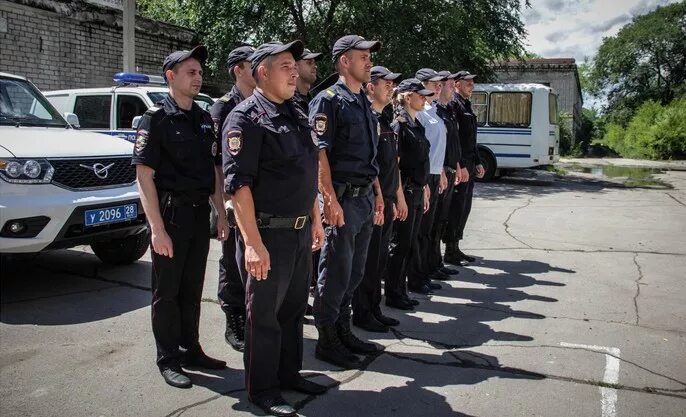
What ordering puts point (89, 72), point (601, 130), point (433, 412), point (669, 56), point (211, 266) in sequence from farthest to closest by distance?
point (601, 130), point (669, 56), point (89, 72), point (211, 266), point (433, 412)

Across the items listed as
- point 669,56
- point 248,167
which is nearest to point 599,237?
point 248,167

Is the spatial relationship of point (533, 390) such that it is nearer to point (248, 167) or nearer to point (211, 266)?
point (248, 167)

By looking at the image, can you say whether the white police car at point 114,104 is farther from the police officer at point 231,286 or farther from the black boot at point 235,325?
the black boot at point 235,325

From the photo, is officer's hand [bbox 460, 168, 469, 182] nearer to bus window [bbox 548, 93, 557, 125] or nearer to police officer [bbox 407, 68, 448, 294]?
police officer [bbox 407, 68, 448, 294]

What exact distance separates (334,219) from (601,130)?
148 ft

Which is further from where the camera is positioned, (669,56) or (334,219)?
(669,56)

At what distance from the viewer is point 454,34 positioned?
1502cm

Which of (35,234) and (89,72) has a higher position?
(89,72)

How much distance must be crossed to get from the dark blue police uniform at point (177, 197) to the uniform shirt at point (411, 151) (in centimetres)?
193

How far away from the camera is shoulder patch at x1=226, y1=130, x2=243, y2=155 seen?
9.12 ft

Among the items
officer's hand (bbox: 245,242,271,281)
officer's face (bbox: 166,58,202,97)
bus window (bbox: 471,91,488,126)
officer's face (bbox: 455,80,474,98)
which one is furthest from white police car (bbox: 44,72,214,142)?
bus window (bbox: 471,91,488,126)

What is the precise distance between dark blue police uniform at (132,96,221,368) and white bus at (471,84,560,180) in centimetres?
1344

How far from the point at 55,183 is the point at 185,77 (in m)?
1.99

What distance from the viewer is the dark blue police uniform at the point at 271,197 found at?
2.81 meters
